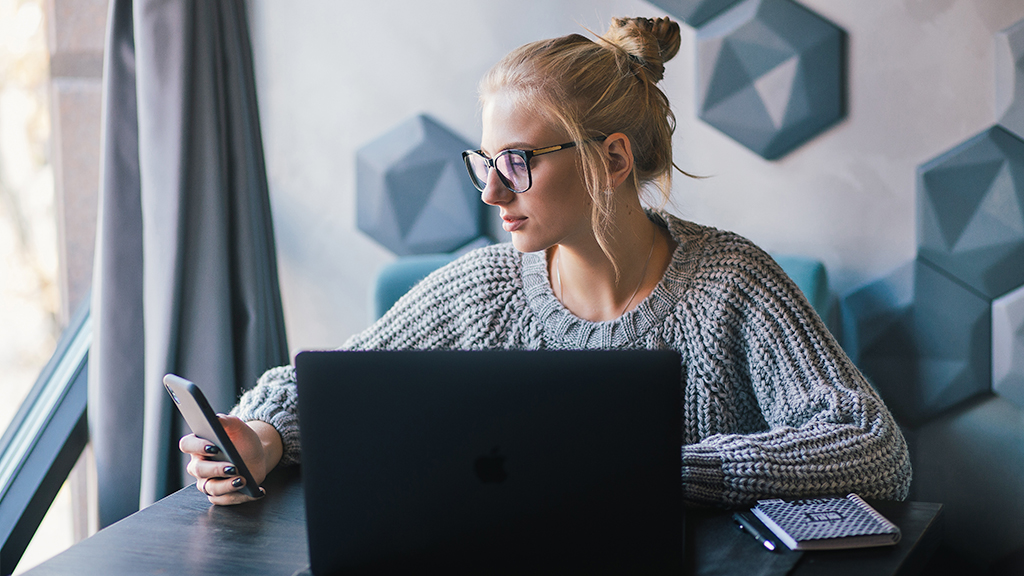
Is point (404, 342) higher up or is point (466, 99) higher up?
point (466, 99)

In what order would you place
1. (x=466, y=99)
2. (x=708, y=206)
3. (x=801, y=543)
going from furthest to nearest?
1. (x=466, y=99)
2. (x=708, y=206)
3. (x=801, y=543)

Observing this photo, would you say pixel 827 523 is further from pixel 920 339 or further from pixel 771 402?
pixel 920 339

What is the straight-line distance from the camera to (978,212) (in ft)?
5.35

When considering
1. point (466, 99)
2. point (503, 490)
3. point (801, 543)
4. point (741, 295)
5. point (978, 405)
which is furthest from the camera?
point (466, 99)

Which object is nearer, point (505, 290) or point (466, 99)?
point (505, 290)

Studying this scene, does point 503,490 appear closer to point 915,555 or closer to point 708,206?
point 915,555

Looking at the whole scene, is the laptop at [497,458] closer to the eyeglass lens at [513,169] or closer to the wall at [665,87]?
the eyeglass lens at [513,169]

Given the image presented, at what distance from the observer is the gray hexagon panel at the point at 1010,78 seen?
156 cm

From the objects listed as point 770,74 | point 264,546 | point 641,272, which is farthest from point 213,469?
point 770,74

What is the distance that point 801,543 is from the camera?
84cm

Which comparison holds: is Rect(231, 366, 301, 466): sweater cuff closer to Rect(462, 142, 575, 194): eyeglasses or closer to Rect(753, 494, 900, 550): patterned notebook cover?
Rect(462, 142, 575, 194): eyeglasses

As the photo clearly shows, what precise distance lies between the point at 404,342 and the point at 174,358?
827 millimetres

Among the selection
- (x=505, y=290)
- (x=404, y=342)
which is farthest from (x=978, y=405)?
(x=404, y=342)

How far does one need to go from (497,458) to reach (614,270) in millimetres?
683
